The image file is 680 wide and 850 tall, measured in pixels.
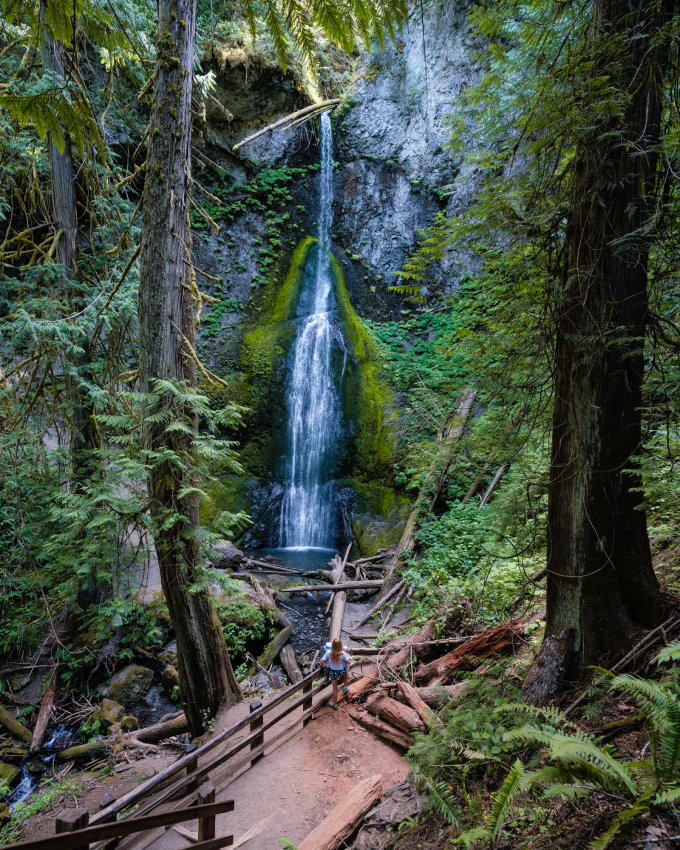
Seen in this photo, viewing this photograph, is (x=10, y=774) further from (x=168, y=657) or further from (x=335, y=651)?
(x=335, y=651)

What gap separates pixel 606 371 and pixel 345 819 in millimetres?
3998

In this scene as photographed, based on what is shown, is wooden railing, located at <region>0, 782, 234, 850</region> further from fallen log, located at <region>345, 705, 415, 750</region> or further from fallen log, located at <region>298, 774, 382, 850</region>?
fallen log, located at <region>345, 705, 415, 750</region>

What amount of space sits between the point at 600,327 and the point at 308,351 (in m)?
13.0

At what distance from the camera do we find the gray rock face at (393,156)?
16.0m

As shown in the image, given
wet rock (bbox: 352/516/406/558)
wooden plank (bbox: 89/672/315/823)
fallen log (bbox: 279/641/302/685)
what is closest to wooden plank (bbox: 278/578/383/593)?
Answer: fallen log (bbox: 279/641/302/685)

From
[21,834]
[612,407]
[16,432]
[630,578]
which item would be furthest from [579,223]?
[21,834]

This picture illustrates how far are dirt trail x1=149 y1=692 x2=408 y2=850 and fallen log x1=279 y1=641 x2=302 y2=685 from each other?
1.99 metres

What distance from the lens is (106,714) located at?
6469mm

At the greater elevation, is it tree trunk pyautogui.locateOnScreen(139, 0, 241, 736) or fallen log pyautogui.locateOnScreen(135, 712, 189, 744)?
tree trunk pyautogui.locateOnScreen(139, 0, 241, 736)

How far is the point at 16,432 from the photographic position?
5848 mm

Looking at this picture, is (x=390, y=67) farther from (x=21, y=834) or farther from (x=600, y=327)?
(x=21, y=834)

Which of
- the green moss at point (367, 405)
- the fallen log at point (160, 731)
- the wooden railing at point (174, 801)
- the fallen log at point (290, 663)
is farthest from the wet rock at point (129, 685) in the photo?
the green moss at point (367, 405)

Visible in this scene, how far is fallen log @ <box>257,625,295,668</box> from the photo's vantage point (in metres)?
7.54

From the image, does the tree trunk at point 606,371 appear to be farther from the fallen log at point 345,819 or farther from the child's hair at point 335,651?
the child's hair at point 335,651
